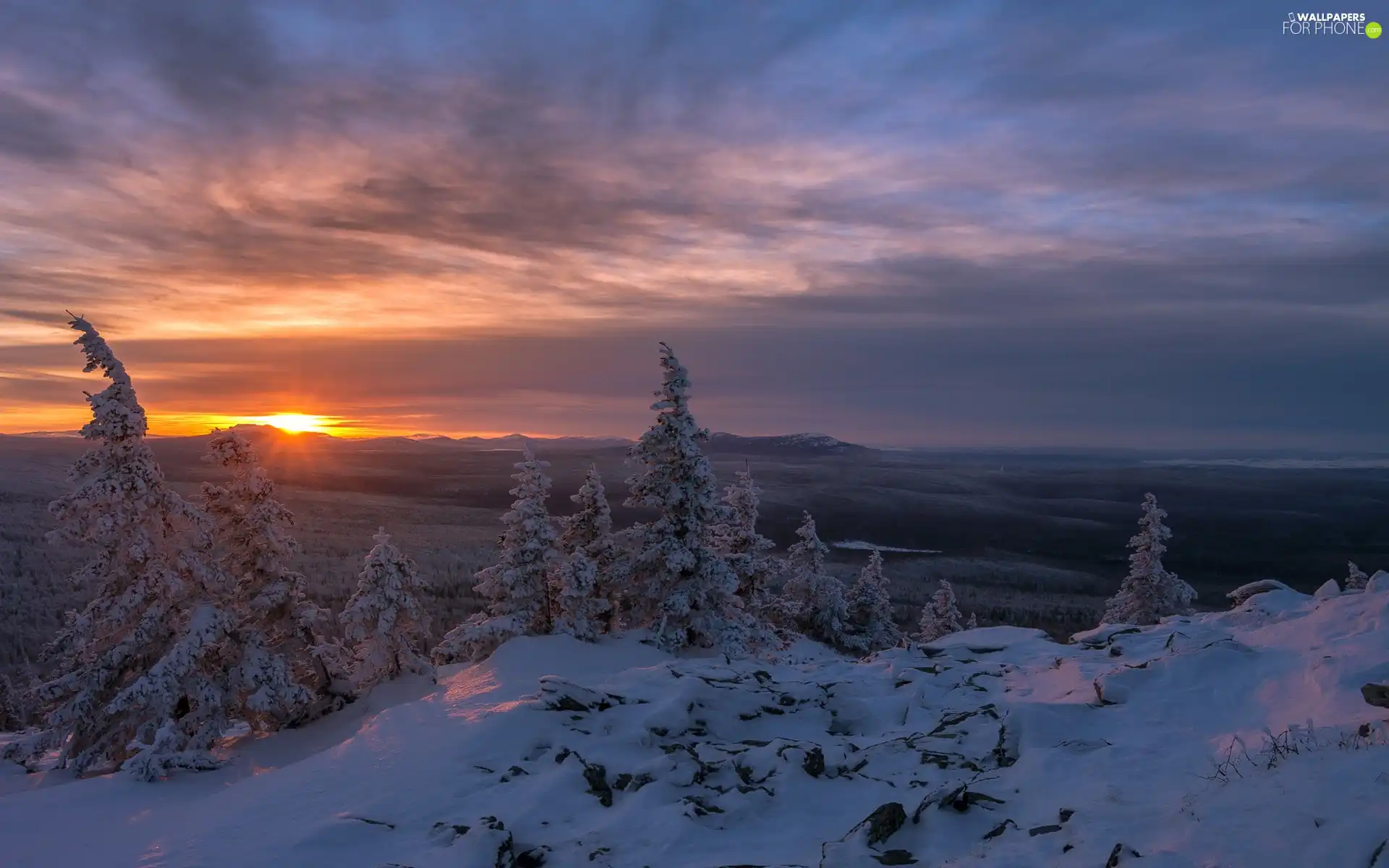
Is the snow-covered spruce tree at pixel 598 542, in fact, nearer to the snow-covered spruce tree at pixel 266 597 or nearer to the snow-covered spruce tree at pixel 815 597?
the snow-covered spruce tree at pixel 266 597

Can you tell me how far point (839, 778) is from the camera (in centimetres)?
1112

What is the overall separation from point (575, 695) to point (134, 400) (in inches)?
590

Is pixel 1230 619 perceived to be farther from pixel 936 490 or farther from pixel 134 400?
Result: pixel 936 490

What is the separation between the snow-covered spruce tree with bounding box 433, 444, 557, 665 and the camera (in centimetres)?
2412

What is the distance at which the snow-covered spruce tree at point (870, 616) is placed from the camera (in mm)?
38062

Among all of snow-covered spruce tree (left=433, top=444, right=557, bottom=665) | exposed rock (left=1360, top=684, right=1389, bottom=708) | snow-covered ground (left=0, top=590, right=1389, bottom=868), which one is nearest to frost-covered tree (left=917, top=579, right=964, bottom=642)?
snow-covered spruce tree (left=433, top=444, right=557, bottom=665)

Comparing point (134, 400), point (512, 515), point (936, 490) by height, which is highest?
point (134, 400)

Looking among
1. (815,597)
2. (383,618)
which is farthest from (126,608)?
(815,597)

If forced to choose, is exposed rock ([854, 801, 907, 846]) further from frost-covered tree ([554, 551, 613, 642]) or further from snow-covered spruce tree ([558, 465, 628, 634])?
snow-covered spruce tree ([558, 465, 628, 634])

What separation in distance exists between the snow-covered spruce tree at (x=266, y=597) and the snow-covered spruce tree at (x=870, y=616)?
83.2ft

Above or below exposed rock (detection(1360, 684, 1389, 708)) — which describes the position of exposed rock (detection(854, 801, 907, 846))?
below

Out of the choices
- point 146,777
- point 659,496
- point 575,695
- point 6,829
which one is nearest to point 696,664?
point 575,695

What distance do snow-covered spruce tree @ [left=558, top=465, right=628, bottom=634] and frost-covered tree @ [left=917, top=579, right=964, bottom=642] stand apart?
21.0 metres

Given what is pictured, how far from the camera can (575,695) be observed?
1406cm
